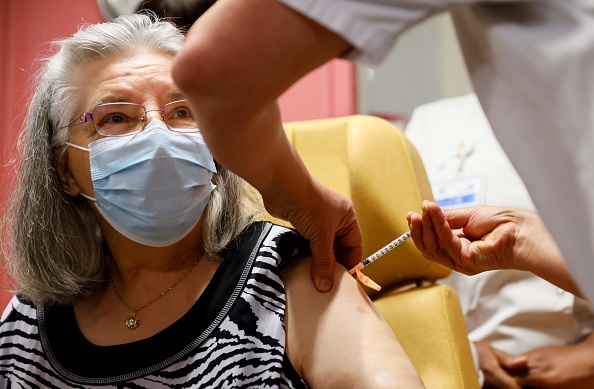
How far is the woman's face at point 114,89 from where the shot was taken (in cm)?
154

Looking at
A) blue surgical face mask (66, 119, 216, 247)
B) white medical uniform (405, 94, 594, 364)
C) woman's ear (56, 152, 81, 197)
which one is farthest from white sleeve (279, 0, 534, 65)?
white medical uniform (405, 94, 594, 364)

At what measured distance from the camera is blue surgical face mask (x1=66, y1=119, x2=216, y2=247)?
1475mm

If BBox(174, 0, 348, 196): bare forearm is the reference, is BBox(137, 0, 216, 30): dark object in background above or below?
below

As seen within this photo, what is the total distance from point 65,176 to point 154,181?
0.29 meters

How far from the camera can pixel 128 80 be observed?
5.12ft

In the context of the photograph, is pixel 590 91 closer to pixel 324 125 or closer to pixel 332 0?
pixel 332 0

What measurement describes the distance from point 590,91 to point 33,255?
130 cm

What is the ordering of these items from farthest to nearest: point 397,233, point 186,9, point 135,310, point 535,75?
point 186,9, point 397,233, point 135,310, point 535,75

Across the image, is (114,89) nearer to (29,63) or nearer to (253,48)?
(253,48)

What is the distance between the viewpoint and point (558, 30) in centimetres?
67

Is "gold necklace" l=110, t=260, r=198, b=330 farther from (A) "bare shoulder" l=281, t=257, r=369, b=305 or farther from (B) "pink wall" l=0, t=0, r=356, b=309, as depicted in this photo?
(B) "pink wall" l=0, t=0, r=356, b=309

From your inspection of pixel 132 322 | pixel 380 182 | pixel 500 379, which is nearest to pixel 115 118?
pixel 132 322

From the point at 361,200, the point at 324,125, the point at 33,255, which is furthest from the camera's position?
the point at 324,125

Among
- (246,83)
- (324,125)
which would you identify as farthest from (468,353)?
(246,83)
